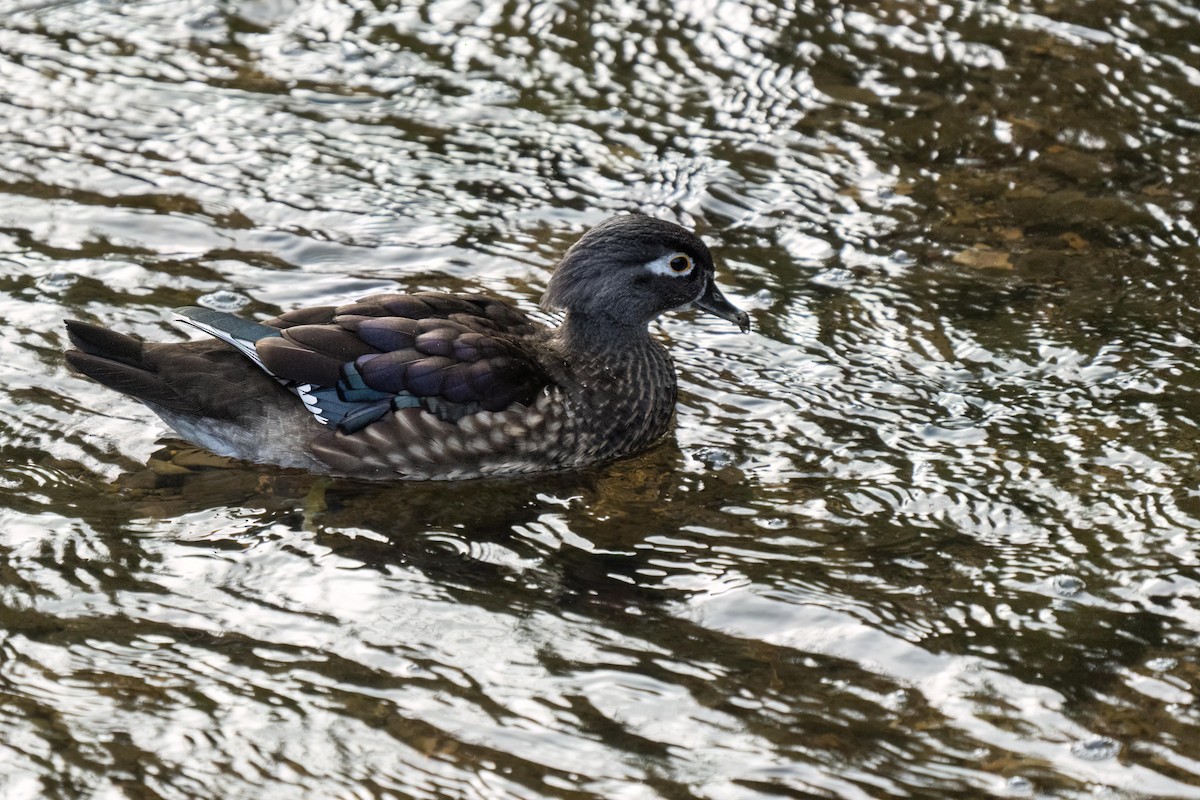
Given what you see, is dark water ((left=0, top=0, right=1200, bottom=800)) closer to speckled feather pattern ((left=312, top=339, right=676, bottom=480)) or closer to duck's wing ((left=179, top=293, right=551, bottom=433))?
speckled feather pattern ((left=312, top=339, right=676, bottom=480))

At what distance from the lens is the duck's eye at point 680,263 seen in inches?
307

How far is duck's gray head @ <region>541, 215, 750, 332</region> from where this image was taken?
25.5 feet

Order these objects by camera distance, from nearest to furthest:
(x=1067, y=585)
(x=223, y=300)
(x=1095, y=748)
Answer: (x=1095, y=748) < (x=1067, y=585) < (x=223, y=300)

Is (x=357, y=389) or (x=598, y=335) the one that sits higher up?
(x=598, y=335)

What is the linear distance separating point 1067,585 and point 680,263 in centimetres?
264

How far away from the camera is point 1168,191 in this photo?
939cm

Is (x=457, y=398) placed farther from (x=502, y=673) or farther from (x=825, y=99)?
(x=825, y=99)

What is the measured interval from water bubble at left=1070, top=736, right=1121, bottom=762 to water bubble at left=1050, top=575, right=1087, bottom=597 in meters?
0.88

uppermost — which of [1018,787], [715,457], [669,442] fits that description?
[1018,787]

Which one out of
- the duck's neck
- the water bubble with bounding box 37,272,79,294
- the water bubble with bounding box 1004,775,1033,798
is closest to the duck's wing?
the duck's neck

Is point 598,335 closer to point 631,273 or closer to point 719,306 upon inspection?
point 631,273

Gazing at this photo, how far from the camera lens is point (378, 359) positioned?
7.19 m

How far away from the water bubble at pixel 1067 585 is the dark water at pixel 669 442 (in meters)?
0.01

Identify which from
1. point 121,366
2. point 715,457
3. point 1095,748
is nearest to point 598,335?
point 715,457
